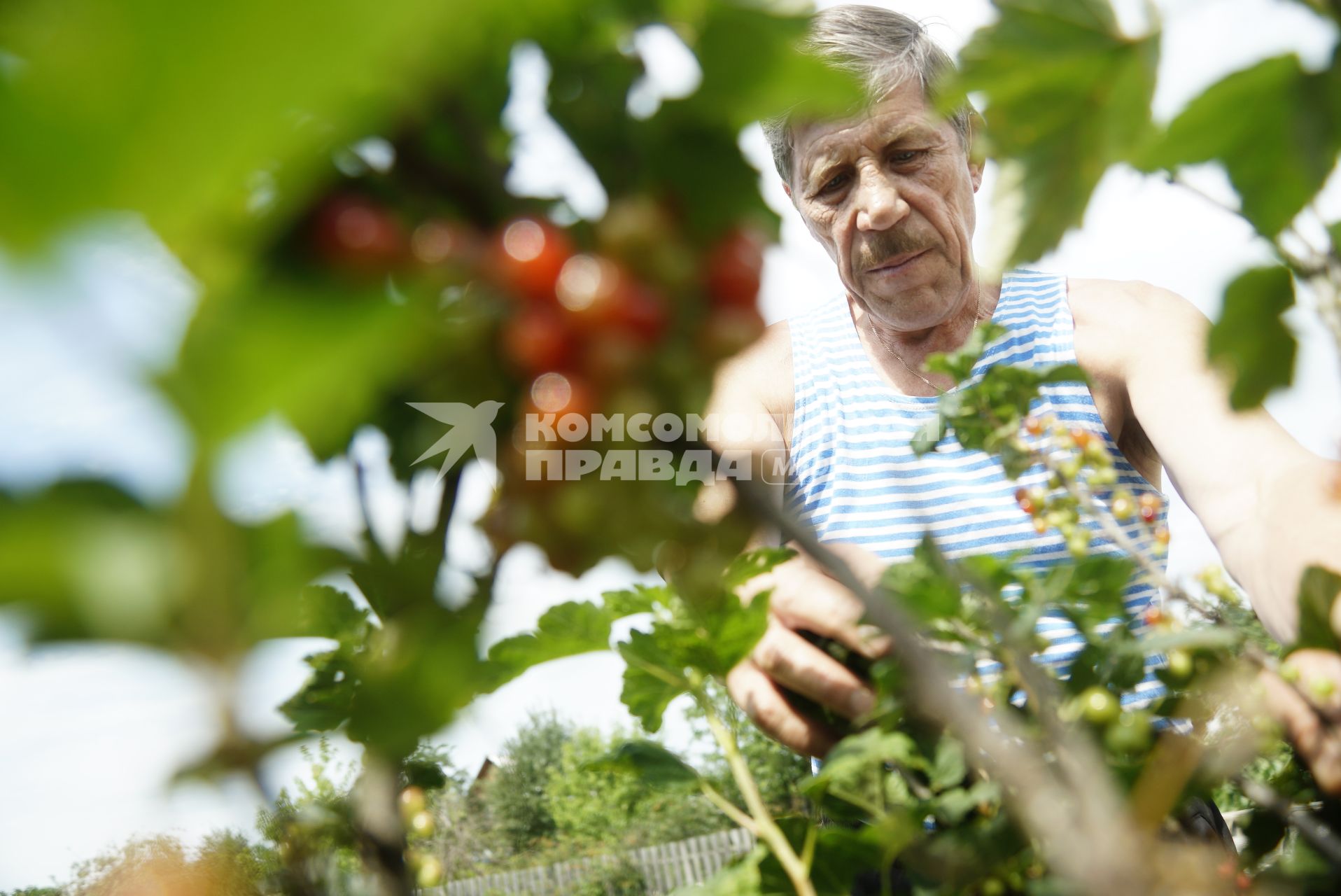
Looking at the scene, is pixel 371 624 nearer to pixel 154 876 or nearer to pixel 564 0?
pixel 154 876

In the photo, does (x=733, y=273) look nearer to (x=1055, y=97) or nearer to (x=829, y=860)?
(x=1055, y=97)

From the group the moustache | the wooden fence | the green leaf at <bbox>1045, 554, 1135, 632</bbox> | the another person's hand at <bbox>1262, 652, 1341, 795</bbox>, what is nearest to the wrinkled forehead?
the moustache

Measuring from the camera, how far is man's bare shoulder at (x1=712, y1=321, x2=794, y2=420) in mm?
2215

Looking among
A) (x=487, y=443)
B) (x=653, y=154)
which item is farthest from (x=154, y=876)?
(x=653, y=154)

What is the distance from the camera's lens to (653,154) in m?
0.46

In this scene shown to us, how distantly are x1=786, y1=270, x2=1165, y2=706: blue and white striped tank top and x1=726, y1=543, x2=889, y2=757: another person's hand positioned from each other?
0.82m

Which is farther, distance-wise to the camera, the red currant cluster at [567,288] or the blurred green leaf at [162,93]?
the red currant cluster at [567,288]

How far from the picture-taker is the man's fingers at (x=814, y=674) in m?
0.88

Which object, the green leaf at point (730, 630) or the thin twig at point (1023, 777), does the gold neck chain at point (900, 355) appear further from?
the thin twig at point (1023, 777)

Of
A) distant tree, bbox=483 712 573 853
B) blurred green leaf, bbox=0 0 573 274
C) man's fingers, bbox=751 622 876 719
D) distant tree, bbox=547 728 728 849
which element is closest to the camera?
blurred green leaf, bbox=0 0 573 274

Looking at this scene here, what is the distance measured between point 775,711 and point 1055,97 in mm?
649

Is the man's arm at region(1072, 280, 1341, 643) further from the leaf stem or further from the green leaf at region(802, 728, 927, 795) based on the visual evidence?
the leaf stem

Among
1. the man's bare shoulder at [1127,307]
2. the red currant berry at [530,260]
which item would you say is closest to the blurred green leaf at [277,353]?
the red currant berry at [530,260]

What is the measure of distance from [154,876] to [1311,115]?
0.86m
